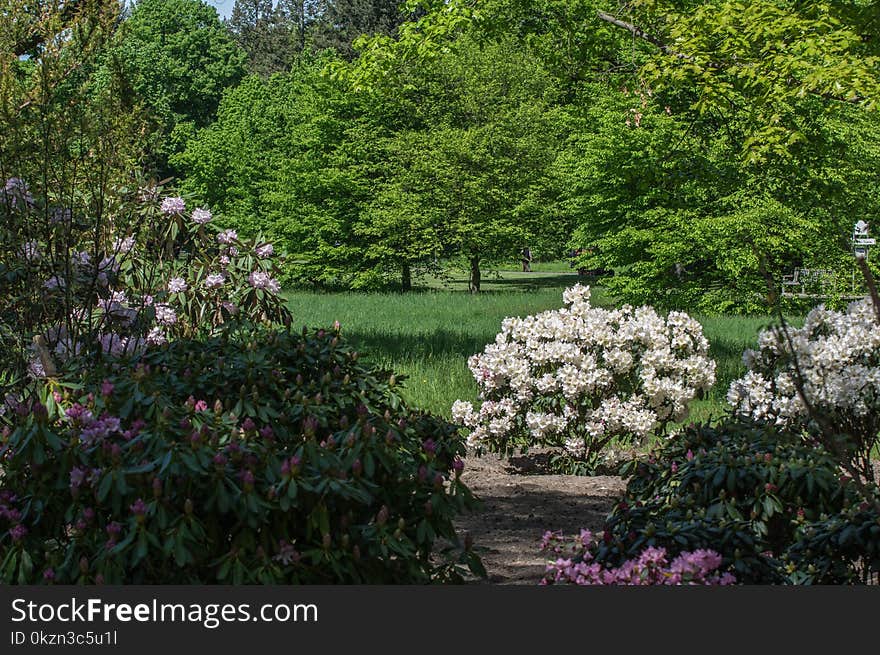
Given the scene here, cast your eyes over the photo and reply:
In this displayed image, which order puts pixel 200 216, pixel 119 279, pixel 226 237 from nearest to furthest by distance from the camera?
1. pixel 119 279
2. pixel 200 216
3. pixel 226 237

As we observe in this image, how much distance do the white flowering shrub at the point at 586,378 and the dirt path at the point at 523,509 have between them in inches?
10.9

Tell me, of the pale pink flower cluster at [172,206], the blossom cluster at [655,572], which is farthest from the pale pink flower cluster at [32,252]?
the blossom cluster at [655,572]

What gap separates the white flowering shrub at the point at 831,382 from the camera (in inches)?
201

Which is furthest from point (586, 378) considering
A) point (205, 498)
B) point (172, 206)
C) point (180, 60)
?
point (180, 60)

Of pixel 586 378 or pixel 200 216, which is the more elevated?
pixel 200 216

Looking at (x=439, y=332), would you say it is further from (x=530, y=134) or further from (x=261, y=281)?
(x=530, y=134)

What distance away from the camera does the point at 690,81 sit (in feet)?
34.3

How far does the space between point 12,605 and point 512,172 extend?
27.8 m

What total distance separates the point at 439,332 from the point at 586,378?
995 centimetres

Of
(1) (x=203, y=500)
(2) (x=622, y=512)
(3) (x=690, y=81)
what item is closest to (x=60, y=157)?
(1) (x=203, y=500)

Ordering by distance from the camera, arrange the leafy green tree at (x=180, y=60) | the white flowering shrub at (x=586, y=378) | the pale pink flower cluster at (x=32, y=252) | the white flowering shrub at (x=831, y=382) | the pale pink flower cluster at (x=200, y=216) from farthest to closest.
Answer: the leafy green tree at (x=180, y=60) → the pale pink flower cluster at (x=200, y=216) → the white flowering shrub at (x=586, y=378) → the pale pink flower cluster at (x=32, y=252) → the white flowering shrub at (x=831, y=382)

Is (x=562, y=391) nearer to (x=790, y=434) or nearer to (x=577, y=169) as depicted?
(x=790, y=434)

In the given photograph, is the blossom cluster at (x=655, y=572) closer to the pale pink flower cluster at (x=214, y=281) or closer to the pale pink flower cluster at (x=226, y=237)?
the pale pink flower cluster at (x=214, y=281)

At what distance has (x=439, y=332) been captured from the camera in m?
16.7
